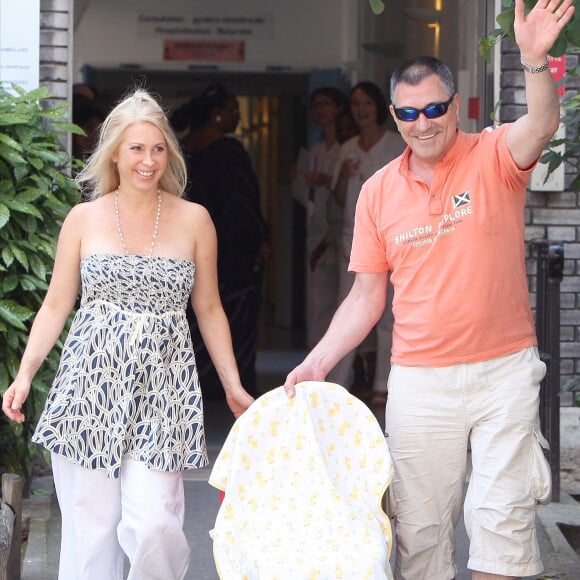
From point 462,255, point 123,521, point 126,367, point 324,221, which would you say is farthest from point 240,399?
point 324,221

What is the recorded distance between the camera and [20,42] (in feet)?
20.4

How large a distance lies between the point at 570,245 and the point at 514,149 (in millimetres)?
2809

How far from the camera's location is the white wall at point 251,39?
11.8 m

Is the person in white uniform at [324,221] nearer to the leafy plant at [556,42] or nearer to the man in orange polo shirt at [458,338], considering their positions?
the leafy plant at [556,42]

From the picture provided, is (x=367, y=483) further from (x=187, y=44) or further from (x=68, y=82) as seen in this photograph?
(x=187, y=44)

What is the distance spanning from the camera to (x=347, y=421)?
13.5 ft

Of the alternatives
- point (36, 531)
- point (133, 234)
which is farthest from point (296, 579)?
point (36, 531)

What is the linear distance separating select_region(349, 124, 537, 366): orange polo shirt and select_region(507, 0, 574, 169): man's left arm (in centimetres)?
8

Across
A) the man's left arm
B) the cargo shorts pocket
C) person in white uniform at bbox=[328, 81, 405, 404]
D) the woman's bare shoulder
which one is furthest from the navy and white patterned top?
person in white uniform at bbox=[328, 81, 405, 404]

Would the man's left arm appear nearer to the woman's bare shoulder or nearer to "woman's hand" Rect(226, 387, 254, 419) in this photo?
the woman's bare shoulder

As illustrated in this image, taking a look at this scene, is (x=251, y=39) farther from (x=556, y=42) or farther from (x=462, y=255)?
(x=556, y=42)

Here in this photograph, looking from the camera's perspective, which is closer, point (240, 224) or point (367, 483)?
point (367, 483)

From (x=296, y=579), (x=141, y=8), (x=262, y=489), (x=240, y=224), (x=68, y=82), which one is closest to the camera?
(x=296, y=579)

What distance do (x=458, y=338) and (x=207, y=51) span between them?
27.9 feet
